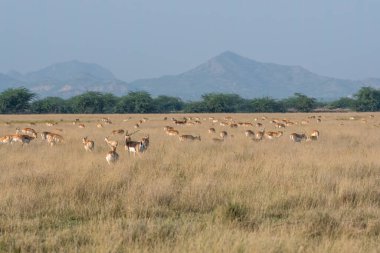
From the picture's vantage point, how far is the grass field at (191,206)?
6.76 metres

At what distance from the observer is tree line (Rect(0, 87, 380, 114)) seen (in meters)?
86.4

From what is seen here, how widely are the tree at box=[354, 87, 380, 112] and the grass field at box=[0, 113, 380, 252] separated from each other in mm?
84073

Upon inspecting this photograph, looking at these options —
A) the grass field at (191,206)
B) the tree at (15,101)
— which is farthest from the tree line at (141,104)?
the grass field at (191,206)

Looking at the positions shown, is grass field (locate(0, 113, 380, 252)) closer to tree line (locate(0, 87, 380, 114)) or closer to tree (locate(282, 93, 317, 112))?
tree line (locate(0, 87, 380, 114))

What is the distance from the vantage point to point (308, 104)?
3728 inches

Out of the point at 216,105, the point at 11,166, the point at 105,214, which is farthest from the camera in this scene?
the point at 216,105

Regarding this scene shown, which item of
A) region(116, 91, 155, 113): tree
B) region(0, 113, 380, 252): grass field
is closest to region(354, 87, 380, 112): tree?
region(116, 91, 155, 113): tree

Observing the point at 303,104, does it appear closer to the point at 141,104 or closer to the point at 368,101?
the point at 368,101

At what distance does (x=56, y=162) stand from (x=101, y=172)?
2997 millimetres

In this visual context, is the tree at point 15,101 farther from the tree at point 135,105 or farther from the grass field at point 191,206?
the grass field at point 191,206

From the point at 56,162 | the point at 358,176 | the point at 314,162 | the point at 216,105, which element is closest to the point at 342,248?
the point at 358,176

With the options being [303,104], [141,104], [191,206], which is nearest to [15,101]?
[141,104]

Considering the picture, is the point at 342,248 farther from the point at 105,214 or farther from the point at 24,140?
the point at 24,140

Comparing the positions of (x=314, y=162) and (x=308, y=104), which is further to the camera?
(x=308, y=104)
